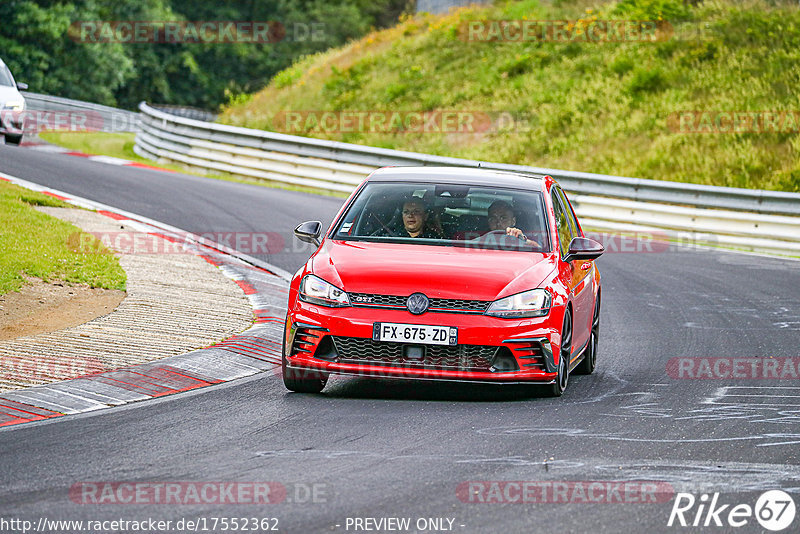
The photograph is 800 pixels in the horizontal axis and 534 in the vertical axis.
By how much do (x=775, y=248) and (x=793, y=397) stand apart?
12.1 meters

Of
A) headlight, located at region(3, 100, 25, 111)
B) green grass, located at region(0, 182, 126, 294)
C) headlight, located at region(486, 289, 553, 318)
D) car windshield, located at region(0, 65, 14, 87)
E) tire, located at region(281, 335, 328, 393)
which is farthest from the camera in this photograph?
car windshield, located at region(0, 65, 14, 87)

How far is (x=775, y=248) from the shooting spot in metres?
20.3

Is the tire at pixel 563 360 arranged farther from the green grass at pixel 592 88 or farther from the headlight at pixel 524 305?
the green grass at pixel 592 88

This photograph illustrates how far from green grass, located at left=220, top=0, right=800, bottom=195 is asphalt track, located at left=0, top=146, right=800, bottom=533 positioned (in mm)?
15276

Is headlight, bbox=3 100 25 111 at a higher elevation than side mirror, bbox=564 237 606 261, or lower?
higher

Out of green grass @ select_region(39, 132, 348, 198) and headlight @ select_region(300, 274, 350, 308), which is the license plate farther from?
green grass @ select_region(39, 132, 348, 198)

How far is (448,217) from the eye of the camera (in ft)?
30.5

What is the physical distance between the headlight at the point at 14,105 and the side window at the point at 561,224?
1702cm

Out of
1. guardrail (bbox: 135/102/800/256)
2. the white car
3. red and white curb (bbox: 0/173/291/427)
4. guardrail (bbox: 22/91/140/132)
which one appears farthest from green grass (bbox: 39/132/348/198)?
red and white curb (bbox: 0/173/291/427)

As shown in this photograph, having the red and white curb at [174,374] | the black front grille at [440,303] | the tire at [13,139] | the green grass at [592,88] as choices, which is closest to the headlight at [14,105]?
the tire at [13,139]

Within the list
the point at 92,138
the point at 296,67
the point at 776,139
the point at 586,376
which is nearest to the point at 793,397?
the point at 586,376

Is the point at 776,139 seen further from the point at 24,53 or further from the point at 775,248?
the point at 24,53

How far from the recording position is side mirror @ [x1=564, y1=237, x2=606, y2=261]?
29.8 feet


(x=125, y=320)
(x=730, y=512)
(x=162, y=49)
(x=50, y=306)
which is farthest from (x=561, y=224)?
(x=162, y=49)
